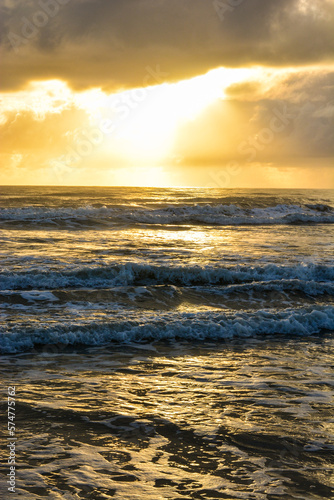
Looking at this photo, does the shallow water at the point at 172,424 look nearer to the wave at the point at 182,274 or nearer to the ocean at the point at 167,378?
the ocean at the point at 167,378

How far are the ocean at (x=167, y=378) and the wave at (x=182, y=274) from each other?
5 centimetres

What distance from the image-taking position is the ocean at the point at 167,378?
4891mm

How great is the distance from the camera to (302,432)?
5852mm

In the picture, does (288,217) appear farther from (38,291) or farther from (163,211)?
(38,291)

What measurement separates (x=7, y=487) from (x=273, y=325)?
7688 millimetres

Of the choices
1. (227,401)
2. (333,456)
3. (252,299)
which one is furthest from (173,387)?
(252,299)

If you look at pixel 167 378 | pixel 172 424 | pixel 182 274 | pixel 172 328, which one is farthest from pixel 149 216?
pixel 172 424

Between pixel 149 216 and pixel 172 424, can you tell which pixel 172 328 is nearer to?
pixel 172 424

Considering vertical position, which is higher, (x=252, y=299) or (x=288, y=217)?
(x=288, y=217)

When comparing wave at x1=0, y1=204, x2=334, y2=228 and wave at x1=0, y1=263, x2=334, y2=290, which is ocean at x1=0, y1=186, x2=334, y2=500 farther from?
wave at x1=0, y1=204, x2=334, y2=228

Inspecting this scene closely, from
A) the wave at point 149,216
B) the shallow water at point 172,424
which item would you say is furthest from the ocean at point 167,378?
the wave at point 149,216

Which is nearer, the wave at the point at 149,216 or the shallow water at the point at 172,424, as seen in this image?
the shallow water at the point at 172,424

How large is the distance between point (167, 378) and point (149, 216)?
3446cm

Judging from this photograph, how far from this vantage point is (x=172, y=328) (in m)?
10.5
